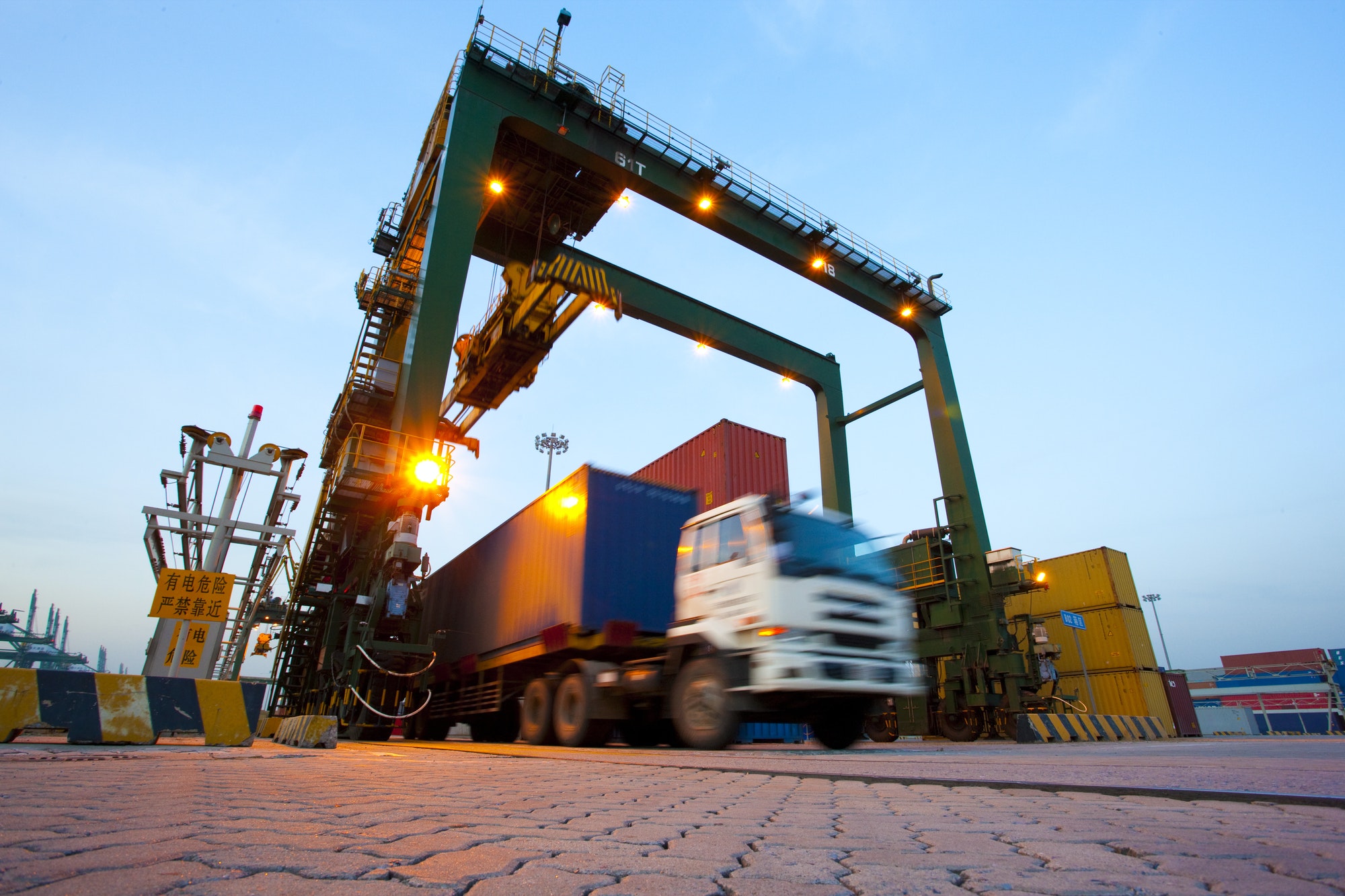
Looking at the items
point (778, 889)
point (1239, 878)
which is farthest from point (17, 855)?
point (1239, 878)

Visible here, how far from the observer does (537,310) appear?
14219 millimetres

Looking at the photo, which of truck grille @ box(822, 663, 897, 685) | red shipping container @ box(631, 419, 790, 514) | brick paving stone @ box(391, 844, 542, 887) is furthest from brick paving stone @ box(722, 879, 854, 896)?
red shipping container @ box(631, 419, 790, 514)

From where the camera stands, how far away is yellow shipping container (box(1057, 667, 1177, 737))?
52.4 feet

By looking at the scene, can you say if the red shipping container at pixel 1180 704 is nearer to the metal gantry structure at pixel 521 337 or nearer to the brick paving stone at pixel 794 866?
the metal gantry structure at pixel 521 337

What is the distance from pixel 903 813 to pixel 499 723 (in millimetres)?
10286

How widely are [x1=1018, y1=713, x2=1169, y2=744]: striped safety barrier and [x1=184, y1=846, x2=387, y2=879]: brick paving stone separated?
11267 millimetres

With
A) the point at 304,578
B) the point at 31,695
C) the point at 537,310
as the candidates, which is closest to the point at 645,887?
the point at 31,695

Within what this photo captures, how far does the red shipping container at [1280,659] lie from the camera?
36.7 m

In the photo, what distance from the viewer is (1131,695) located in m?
16.1

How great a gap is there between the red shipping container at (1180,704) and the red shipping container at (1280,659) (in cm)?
2445

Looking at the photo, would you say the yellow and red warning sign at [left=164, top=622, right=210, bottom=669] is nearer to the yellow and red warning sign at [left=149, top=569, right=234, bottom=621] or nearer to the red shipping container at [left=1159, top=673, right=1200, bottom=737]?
the yellow and red warning sign at [left=149, top=569, right=234, bottom=621]

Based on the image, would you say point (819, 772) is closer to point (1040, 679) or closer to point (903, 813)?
point (903, 813)

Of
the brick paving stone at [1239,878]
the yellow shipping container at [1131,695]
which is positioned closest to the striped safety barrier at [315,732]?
the brick paving stone at [1239,878]

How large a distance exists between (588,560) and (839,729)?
3817 mm
